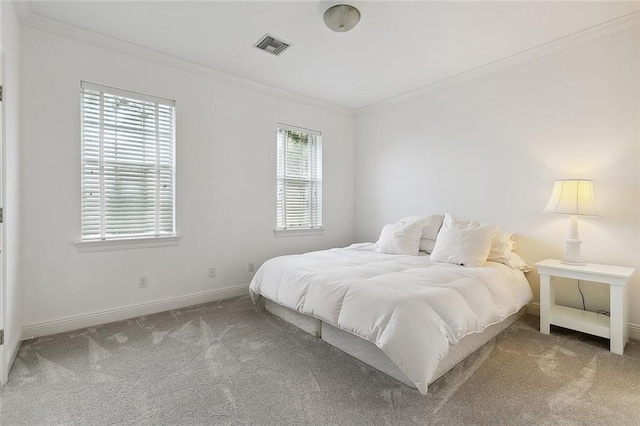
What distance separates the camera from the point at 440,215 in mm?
3605

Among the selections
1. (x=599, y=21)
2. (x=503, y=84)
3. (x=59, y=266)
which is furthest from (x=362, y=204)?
(x=59, y=266)

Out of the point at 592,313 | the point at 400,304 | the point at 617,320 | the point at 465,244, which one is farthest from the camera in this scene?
the point at 465,244

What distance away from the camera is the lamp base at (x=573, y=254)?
261cm

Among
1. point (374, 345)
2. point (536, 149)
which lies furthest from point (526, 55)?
point (374, 345)

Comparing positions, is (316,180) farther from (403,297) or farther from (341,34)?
(403,297)

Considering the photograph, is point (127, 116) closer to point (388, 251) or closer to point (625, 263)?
point (388, 251)

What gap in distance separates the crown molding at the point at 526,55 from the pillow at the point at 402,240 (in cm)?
180

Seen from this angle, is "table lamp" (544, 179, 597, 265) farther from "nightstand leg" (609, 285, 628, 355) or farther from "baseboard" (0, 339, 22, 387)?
"baseboard" (0, 339, 22, 387)

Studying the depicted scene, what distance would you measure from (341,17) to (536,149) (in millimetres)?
2338

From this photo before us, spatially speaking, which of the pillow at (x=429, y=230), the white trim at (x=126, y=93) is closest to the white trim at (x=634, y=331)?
the pillow at (x=429, y=230)

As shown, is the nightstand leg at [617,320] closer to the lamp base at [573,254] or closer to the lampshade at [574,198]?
the lamp base at [573,254]

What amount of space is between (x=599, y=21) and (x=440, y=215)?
7.11ft

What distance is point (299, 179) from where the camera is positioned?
172 inches

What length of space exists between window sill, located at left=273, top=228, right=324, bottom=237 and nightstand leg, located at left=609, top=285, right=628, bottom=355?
10.5 feet
